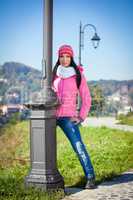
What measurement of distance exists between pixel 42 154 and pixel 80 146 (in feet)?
2.33

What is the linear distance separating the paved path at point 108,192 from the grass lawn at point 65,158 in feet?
0.88

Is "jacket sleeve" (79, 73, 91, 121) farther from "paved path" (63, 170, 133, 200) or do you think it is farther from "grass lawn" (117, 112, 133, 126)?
"grass lawn" (117, 112, 133, 126)

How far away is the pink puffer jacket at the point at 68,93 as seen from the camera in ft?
21.4

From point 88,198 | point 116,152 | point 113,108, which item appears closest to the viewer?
point 88,198

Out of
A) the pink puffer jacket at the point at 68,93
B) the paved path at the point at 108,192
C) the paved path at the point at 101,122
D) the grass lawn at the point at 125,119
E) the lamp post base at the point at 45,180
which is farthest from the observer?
the grass lawn at the point at 125,119

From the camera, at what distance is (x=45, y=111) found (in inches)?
240

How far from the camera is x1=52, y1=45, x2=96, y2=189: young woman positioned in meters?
6.55

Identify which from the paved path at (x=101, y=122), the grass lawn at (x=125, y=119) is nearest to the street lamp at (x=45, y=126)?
the paved path at (x=101, y=122)

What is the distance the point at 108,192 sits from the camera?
632 centimetres

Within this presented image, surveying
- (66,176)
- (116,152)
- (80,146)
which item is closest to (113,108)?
(116,152)

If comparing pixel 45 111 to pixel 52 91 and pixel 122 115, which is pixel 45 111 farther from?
pixel 122 115

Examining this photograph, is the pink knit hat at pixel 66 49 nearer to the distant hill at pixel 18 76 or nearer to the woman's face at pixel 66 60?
the woman's face at pixel 66 60

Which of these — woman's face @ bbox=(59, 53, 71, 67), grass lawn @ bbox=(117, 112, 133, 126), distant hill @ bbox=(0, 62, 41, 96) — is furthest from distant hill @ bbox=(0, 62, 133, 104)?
grass lawn @ bbox=(117, 112, 133, 126)

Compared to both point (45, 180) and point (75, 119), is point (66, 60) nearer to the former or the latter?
point (75, 119)
